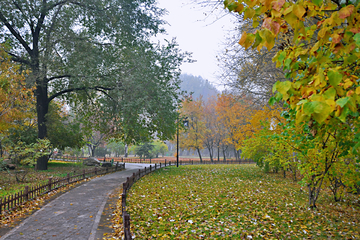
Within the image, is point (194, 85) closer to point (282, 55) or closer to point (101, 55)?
point (101, 55)

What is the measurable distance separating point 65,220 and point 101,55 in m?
11.9

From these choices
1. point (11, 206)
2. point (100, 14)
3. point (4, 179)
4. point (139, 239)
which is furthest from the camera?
point (100, 14)

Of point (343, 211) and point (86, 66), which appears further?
point (86, 66)

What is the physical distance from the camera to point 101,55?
15938 millimetres

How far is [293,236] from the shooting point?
19.1 ft

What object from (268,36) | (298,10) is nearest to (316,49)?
(298,10)

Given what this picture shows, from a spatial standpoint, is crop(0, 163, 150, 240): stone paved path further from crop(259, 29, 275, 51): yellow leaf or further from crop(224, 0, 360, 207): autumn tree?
crop(259, 29, 275, 51): yellow leaf

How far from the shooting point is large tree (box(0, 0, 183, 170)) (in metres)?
14.8

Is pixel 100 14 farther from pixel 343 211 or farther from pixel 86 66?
pixel 343 211

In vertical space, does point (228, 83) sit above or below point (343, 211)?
above

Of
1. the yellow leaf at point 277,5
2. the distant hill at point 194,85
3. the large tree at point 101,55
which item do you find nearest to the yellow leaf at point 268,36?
the yellow leaf at point 277,5

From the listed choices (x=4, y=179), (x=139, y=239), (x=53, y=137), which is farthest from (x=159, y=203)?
(x=53, y=137)

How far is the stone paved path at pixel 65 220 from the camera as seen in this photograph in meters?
5.70

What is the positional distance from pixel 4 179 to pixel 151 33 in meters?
13.6
